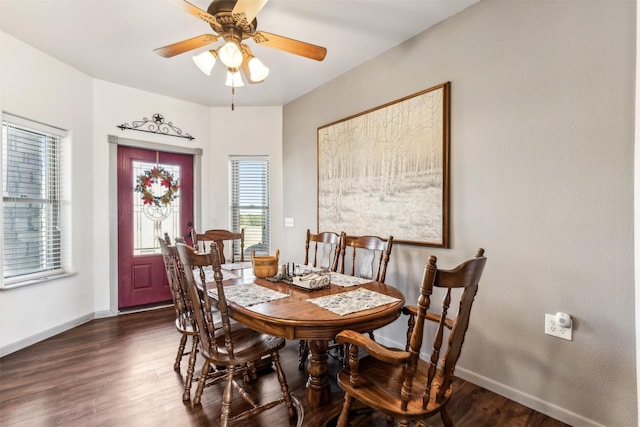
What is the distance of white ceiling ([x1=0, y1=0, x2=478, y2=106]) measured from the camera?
2.24 m

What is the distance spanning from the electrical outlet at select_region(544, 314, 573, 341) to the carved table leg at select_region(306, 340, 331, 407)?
1.34 m

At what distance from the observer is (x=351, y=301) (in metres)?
1.69

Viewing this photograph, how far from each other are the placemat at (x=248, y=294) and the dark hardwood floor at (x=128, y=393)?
73 cm

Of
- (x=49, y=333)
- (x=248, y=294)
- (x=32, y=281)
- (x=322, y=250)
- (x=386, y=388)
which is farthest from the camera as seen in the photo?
(x=322, y=250)

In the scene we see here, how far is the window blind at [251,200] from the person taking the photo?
14.4 feet

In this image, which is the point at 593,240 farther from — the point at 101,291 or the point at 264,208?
the point at 101,291

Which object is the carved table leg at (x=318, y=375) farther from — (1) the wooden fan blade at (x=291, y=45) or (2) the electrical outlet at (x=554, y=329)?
(1) the wooden fan blade at (x=291, y=45)

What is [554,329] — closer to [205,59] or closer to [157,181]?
[205,59]

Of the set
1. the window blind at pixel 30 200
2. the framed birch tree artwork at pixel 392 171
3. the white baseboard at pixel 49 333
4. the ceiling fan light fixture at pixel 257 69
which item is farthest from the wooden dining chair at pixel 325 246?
the window blind at pixel 30 200

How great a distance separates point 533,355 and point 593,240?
784 mm

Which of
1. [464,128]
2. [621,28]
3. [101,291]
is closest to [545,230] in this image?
[464,128]

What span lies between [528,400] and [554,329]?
50cm

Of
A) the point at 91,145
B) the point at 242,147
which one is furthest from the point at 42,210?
the point at 242,147

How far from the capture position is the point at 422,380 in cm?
146
